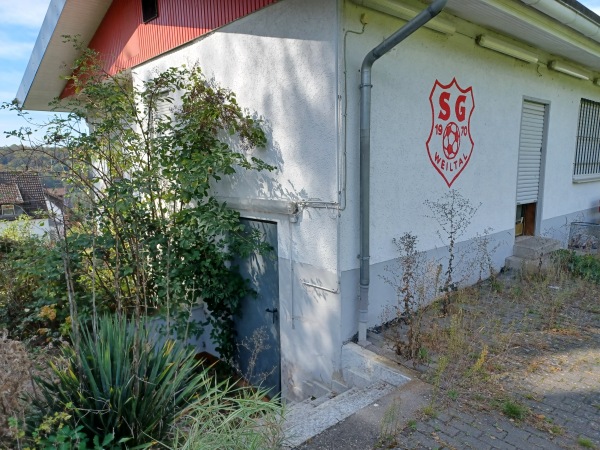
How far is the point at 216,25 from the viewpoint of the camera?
5.46m

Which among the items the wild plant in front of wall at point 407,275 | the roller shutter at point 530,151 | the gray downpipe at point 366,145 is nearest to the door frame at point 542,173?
the roller shutter at point 530,151

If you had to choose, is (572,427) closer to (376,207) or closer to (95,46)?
(376,207)

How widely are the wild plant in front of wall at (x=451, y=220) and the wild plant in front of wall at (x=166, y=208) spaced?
2609 mm

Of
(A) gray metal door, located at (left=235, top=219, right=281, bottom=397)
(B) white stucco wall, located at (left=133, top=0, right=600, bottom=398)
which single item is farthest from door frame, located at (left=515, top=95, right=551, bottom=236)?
(A) gray metal door, located at (left=235, top=219, right=281, bottom=397)

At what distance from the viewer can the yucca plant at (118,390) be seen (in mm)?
2660

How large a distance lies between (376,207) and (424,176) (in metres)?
1.07

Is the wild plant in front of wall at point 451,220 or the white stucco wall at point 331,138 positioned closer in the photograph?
the white stucco wall at point 331,138

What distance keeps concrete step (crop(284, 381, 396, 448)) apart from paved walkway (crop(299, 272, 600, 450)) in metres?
0.10

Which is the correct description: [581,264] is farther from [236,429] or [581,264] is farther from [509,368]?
[236,429]

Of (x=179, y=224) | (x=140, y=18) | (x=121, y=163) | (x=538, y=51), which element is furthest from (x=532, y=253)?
(x=140, y=18)

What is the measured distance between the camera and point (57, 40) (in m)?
8.49

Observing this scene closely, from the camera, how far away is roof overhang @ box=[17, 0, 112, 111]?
7.94m

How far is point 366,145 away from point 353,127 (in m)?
0.25

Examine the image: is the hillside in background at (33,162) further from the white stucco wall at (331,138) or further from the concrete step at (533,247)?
the concrete step at (533,247)
